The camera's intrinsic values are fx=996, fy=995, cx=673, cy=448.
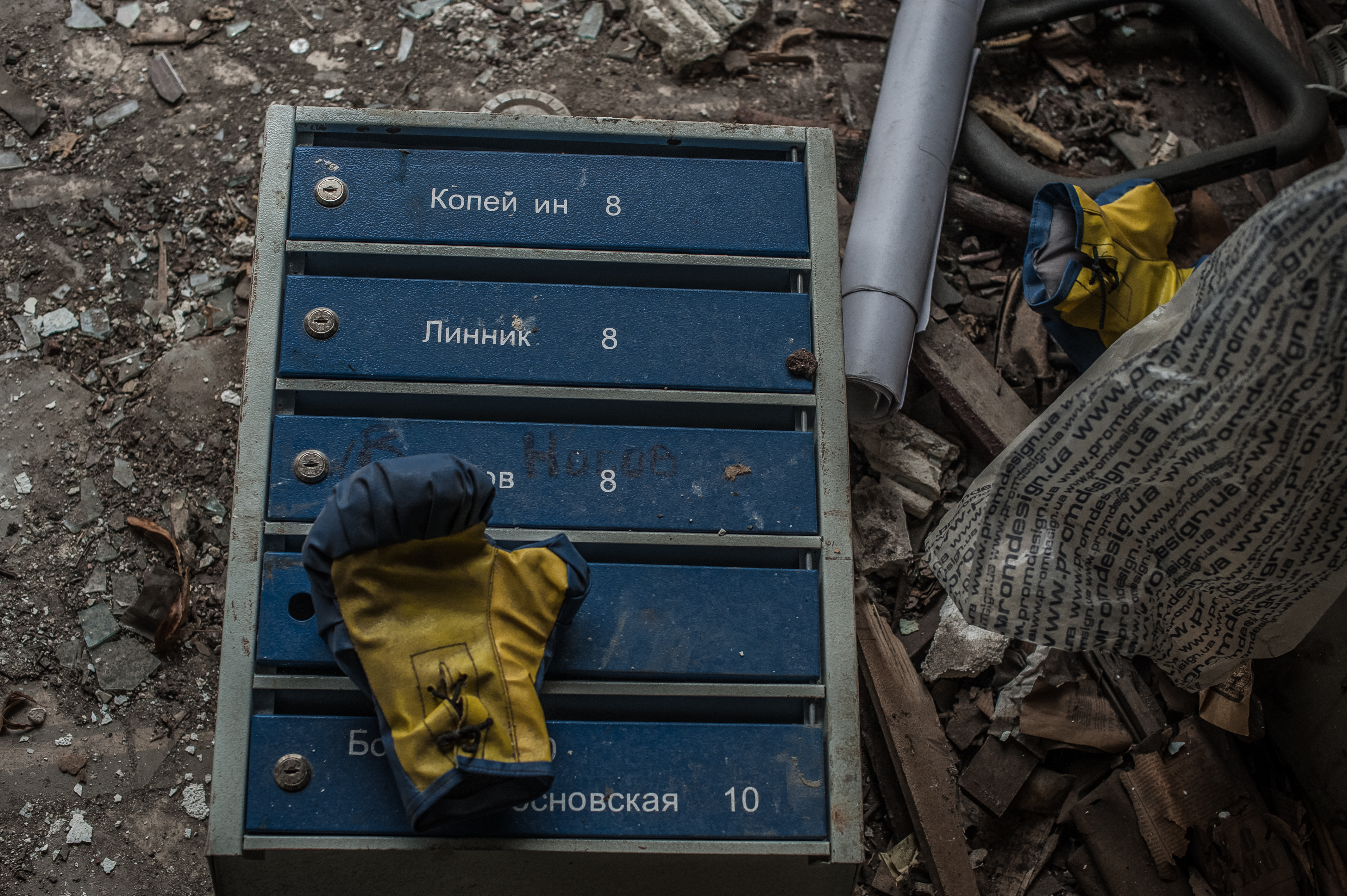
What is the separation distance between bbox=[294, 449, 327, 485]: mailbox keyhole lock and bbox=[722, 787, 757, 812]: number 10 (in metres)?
1.18

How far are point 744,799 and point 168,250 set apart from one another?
2.45m

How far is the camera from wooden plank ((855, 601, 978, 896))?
2.62 meters

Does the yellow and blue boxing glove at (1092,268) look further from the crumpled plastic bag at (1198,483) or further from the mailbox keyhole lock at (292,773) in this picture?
the mailbox keyhole lock at (292,773)

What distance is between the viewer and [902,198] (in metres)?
3.03

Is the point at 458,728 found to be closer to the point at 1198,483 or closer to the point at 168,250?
the point at 1198,483

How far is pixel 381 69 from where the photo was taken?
11.2ft

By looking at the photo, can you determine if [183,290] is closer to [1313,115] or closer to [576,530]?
[576,530]

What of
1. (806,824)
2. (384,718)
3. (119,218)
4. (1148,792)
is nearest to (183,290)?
(119,218)

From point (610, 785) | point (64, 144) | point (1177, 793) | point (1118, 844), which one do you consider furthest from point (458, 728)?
point (64, 144)

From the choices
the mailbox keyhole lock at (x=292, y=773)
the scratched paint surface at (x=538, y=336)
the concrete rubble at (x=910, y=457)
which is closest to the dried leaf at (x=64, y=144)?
the scratched paint surface at (x=538, y=336)

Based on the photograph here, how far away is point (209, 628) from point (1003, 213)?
2.75 meters

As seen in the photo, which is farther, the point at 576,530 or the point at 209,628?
the point at 209,628

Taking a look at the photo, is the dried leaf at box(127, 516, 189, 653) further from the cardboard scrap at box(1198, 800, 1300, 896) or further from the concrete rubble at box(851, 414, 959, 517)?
the cardboard scrap at box(1198, 800, 1300, 896)

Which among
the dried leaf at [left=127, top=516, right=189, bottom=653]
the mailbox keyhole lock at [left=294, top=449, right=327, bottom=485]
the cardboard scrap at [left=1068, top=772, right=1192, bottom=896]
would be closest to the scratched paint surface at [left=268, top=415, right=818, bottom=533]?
the mailbox keyhole lock at [left=294, top=449, right=327, bottom=485]
